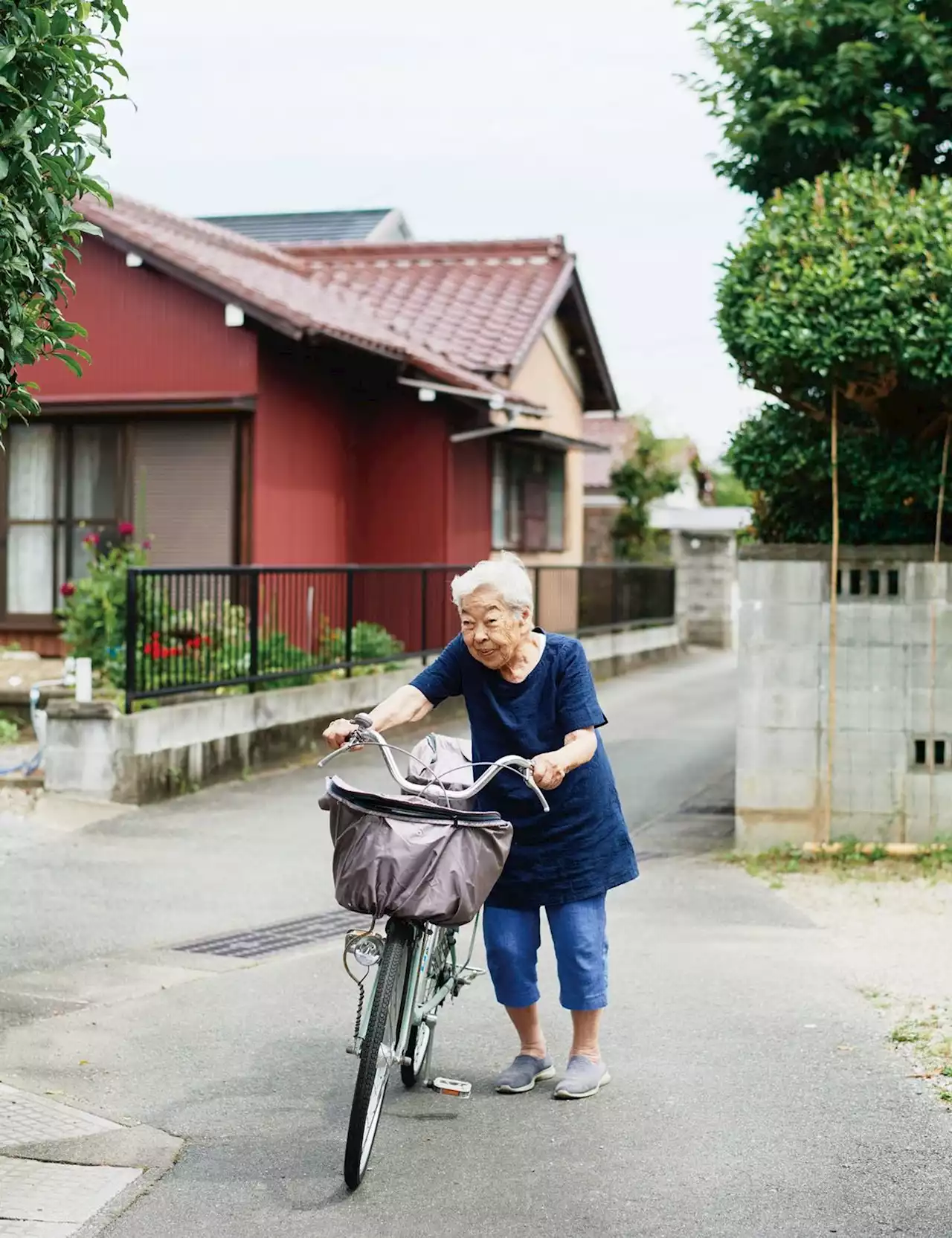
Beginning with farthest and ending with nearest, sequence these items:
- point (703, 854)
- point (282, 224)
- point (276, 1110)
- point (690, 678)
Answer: point (282, 224), point (690, 678), point (703, 854), point (276, 1110)

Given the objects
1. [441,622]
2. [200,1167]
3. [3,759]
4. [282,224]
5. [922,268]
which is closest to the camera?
[200,1167]

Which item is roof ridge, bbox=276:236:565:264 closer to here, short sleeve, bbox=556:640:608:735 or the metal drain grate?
the metal drain grate

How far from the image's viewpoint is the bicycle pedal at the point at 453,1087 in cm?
518

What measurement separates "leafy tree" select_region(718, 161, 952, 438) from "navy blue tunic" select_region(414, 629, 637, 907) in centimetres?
446

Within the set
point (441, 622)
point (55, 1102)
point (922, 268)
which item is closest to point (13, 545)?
point (441, 622)

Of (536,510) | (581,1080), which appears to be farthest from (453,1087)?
(536,510)

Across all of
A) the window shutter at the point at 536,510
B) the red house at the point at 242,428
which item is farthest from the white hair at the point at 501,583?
the window shutter at the point at 536,510

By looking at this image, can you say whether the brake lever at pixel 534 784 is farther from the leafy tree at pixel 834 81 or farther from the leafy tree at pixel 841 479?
the leafy tree at pixel 834 81

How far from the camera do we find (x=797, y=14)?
10680mm

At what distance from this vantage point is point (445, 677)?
5.30m

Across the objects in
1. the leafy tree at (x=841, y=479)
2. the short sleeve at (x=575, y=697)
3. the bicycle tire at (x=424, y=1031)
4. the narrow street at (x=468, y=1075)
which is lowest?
the narrow street at (x=468, y=1075)

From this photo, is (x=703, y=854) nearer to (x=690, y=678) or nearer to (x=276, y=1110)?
(x=276, y=1110)

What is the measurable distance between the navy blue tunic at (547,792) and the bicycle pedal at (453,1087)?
58cm

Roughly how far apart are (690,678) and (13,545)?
10.6m
